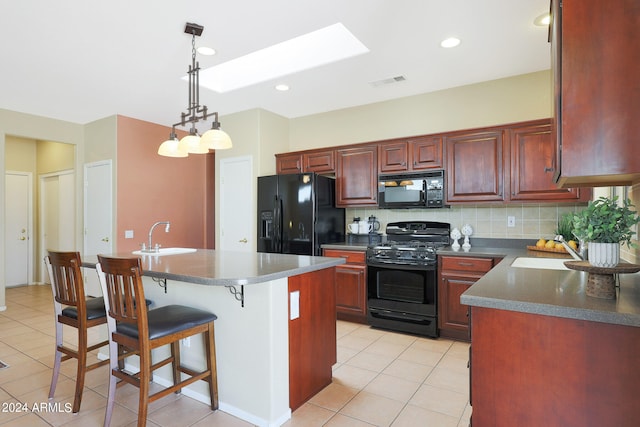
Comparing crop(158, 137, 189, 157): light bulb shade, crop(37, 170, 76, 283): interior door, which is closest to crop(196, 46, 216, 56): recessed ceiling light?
crop(158, 137, 189, 157): light bulb shade

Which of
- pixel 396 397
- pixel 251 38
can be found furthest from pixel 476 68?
pixel 396 397

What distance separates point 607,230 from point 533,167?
221cm

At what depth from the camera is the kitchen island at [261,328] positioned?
6.61ft

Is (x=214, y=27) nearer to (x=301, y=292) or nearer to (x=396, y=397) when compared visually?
(x=301, y=292)

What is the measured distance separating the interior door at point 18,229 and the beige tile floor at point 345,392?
3353 millimetres

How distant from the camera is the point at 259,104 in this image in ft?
15.0

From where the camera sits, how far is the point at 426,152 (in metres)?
3.82

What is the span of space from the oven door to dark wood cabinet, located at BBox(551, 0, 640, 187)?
2.33 m

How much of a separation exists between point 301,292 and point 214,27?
2.10 m

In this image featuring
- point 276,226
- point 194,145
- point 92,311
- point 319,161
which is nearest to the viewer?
point 92,311

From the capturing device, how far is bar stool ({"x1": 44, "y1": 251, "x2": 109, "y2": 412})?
218 centimetres

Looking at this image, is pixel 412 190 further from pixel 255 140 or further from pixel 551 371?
pixel 551 371

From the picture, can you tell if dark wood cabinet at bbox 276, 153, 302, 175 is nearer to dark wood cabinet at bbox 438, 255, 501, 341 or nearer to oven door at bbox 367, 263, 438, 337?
oven door at bbox 367, 263, 438, 337

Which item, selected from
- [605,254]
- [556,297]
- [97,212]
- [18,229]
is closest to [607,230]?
[605,254]
